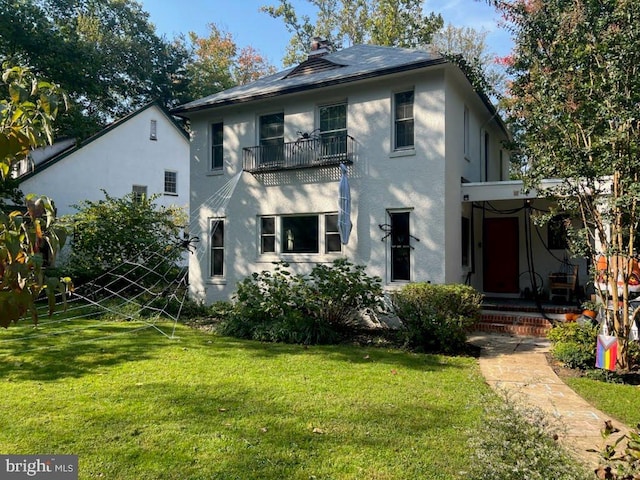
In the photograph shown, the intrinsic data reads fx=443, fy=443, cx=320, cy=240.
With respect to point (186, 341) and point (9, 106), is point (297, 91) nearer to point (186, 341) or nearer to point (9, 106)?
point (186, 341)

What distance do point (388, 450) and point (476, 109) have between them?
11376 millimetres

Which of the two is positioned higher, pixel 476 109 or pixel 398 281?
pixel 476 109

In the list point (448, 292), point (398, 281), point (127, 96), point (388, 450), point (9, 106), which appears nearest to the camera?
point (9, 106)

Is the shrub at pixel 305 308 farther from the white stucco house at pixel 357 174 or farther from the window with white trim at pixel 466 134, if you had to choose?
the window with white trim at pixel 466 134

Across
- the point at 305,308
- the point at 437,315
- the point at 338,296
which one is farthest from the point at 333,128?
the point at 437,315

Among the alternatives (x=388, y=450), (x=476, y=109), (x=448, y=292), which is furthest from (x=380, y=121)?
(x=388, y=450)

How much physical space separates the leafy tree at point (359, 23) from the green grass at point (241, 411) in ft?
72.9

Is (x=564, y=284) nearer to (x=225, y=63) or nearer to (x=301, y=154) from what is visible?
(x=301, y=154)

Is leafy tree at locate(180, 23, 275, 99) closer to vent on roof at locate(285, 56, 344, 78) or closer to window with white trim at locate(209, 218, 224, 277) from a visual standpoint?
vent on roof at locate(285, 56, 344, 78)

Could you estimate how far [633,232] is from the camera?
20.8 feet

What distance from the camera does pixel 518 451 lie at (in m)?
2.83

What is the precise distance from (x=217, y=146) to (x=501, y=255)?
9381 mm

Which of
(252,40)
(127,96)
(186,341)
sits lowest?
(186,341)

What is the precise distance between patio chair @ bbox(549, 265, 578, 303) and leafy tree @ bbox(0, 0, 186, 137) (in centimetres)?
2240
